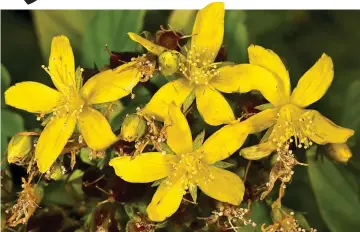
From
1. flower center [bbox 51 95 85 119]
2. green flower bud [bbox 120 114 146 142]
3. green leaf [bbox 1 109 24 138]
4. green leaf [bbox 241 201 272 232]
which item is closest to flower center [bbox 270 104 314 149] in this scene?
green leaf [bbox 241 201 272 232]

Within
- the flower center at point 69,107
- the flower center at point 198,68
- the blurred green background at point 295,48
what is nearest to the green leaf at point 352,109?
the blurred green background at point 295,48

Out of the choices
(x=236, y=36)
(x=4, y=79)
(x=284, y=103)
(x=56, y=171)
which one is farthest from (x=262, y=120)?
(x=4, y=79)

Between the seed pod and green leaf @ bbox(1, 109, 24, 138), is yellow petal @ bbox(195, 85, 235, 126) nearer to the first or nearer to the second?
the seed pod

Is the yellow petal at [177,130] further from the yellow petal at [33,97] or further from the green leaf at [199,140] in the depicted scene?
the yellow petal at [33,97]

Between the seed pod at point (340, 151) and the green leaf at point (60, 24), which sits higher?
the green leaf at point (60, 24)

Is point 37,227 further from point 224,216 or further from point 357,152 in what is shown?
point 357,152
